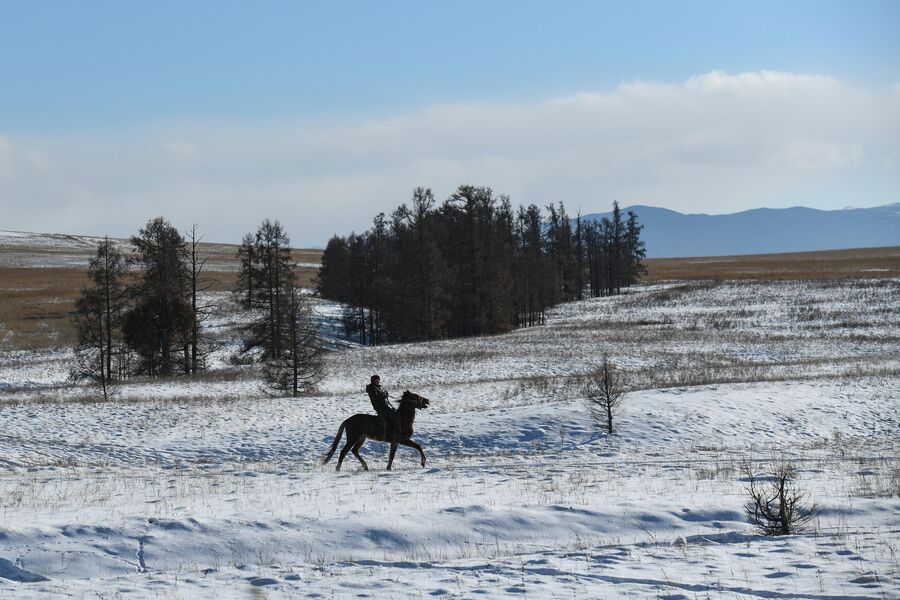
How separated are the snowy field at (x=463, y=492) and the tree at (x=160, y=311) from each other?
22.8ft

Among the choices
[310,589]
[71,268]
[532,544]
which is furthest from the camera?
[71,268]

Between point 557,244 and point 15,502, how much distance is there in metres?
86.8

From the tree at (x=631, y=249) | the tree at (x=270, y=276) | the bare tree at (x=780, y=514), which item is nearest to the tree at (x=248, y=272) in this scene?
the tree at (x=270, y=276)

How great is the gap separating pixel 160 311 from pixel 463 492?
35.2 meters

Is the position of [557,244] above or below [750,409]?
above

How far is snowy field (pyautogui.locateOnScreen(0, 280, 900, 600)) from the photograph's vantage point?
8945 mm

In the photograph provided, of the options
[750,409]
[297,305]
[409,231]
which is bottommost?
[750,409]

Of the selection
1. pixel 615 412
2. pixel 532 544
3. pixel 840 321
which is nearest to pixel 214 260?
pixel 840 321

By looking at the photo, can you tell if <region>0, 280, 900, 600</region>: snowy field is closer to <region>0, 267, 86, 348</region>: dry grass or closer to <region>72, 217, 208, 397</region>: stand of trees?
<region>72, 217, 208, 397</region>: stand of trees

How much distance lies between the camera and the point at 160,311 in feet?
146

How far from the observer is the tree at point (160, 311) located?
1753 inches

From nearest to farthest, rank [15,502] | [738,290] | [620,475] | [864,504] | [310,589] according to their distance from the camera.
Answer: [310,589] < [864,504] < [15,502] < [620,475] < [738,290]

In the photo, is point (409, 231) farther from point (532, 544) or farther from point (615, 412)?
point (532, 544)

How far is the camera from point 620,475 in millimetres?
15578
